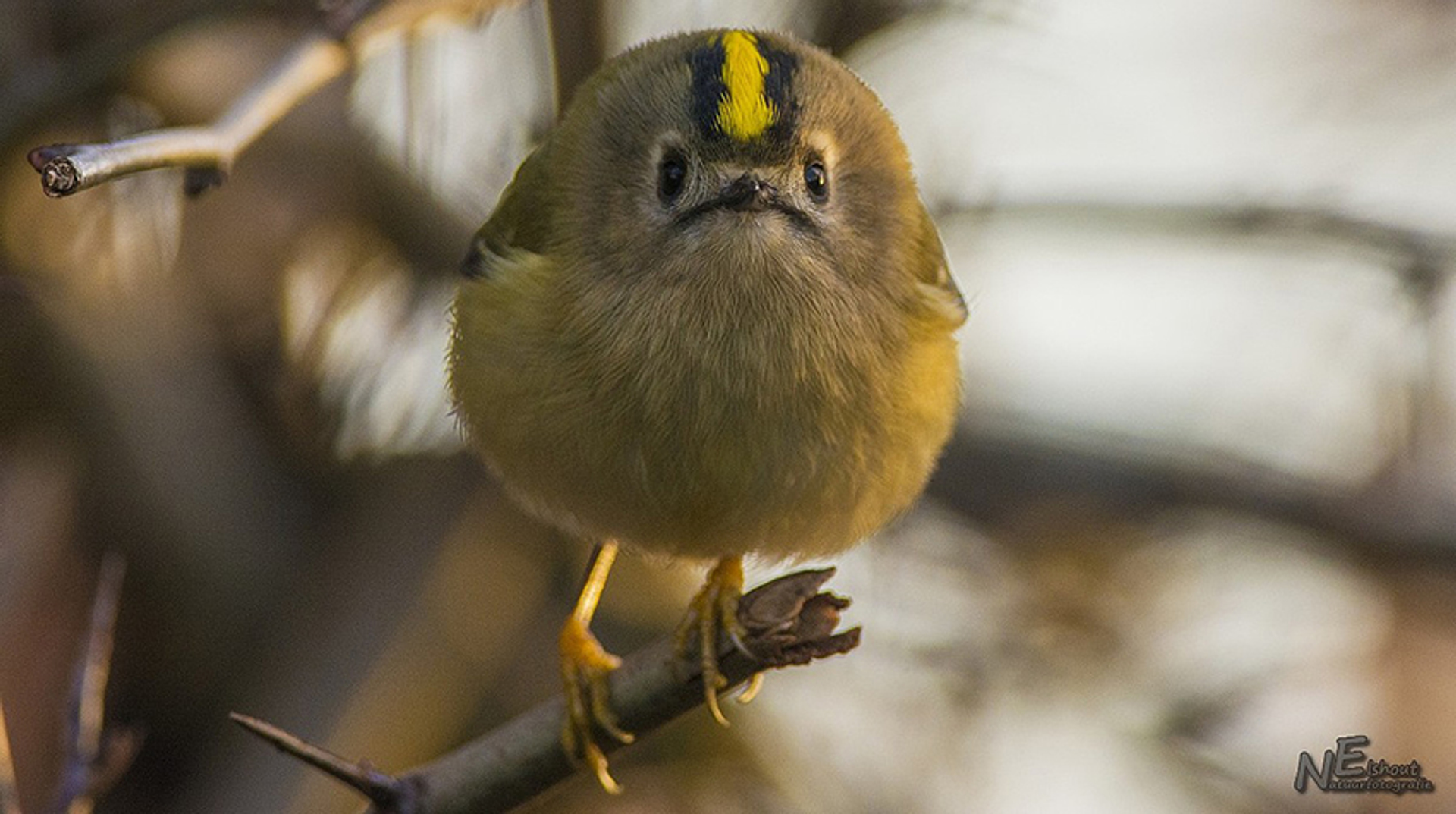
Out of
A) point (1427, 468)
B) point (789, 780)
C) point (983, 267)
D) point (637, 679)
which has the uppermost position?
point (637, 679)

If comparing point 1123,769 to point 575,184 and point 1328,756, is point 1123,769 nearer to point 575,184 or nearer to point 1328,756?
point 1328,756

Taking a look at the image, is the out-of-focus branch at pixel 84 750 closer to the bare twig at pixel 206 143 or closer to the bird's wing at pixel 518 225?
the bare twig at pixel 206 143

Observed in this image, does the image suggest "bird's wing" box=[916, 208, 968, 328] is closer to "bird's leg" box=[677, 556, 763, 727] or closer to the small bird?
the small bird

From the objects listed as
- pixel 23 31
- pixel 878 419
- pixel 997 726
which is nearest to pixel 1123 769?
pixel 997 726

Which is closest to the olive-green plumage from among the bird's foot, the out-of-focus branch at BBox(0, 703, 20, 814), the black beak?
the black beak

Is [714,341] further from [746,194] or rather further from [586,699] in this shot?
[586,699]

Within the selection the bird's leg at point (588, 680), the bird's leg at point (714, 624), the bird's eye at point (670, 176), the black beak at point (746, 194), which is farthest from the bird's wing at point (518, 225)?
the bird's leg at point (714, 624)

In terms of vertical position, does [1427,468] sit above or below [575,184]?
below
